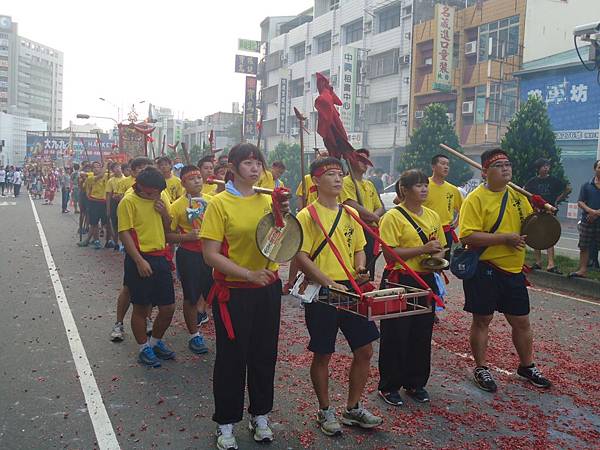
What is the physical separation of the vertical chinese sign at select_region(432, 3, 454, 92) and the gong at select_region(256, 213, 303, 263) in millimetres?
27644

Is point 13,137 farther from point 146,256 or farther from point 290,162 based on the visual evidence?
point 146,256

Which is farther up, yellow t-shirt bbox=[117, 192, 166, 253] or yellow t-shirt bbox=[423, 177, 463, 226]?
yellow t-shirt bbox=[423, 177, 463, 226]

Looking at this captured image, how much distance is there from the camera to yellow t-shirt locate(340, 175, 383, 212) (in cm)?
687

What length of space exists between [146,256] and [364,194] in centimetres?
272

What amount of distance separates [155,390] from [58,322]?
254 cm

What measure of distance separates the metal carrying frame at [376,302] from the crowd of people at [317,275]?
0.33 feet

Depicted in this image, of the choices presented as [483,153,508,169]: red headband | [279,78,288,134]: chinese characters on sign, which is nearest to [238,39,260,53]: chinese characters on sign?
[279,78,288,134]: chinese characters on sign

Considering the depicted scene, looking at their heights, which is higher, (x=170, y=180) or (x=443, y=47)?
(x=443, y=47)

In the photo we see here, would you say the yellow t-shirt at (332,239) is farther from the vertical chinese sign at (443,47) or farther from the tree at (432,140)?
the vertical chinese sign at (443,47)

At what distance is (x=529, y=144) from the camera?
13102 millimetres

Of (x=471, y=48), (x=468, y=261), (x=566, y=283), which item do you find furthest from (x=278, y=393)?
(x=471, y=48)

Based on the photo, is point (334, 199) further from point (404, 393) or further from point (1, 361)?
point (1, 361)

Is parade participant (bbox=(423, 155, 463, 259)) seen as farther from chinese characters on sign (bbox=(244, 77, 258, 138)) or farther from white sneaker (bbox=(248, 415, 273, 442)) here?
chinese characters on sign (bbox=(244, 77, 258, 138))

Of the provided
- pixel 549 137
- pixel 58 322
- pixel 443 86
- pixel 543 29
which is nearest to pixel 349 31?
pixel 443 86
